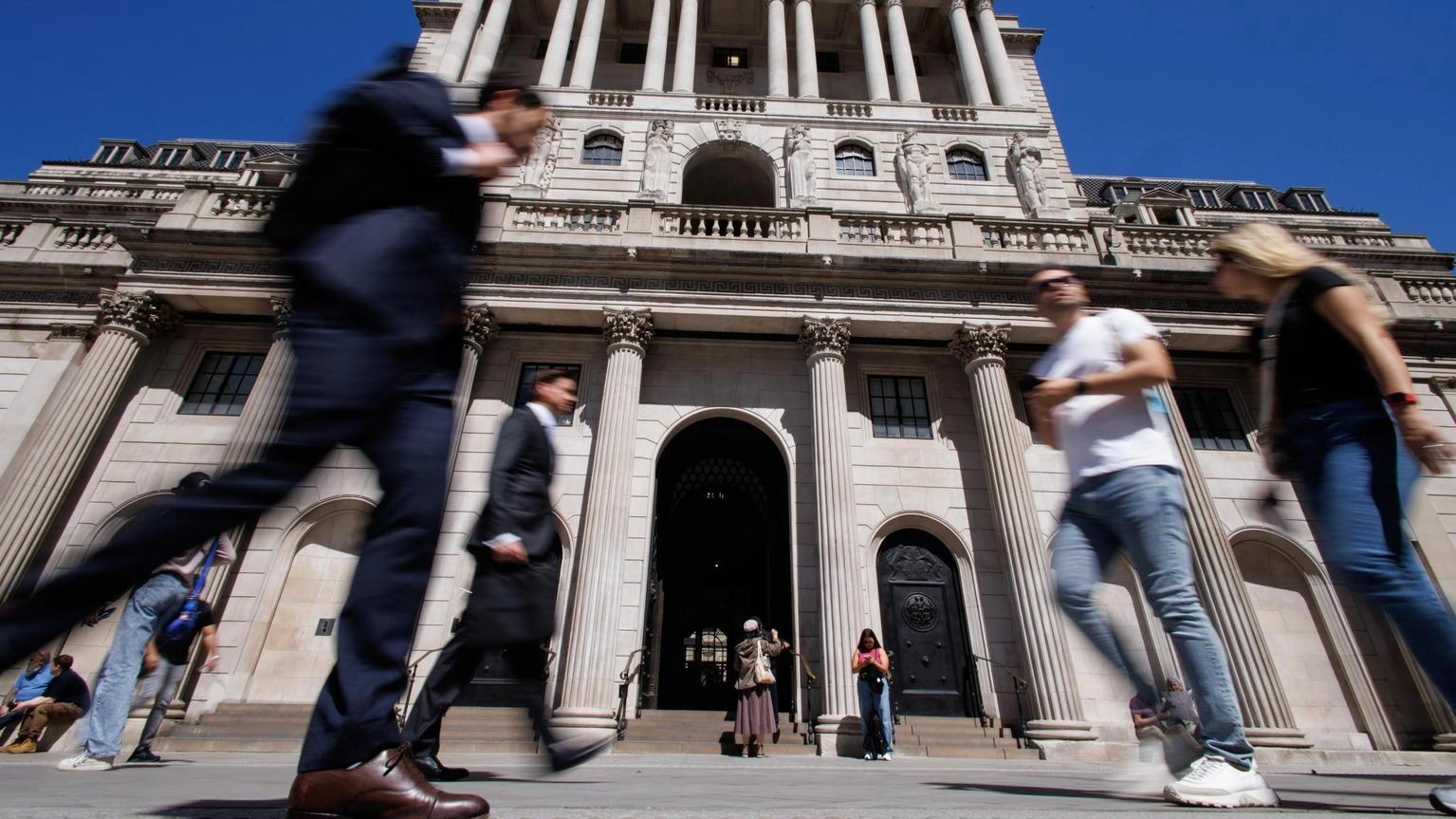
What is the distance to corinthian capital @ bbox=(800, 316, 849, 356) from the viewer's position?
43.1 feet

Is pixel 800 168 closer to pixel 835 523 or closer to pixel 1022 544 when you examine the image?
pixel 835 523

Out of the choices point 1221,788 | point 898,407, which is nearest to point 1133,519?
point 1221,788

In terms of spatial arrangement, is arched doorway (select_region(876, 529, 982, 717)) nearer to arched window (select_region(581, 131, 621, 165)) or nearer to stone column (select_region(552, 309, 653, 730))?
stone column (select_region(552, 309, 653, 730))

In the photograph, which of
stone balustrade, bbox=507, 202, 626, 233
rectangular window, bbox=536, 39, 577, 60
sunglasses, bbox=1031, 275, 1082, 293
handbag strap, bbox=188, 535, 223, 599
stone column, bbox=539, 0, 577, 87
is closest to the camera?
sunglasses, bbox=1031, 275, 1082, 293

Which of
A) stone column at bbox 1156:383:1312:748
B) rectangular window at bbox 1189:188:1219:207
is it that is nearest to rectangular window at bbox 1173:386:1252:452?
stone column at bbox 1156:383:1312:748

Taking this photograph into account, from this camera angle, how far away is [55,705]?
9547mm

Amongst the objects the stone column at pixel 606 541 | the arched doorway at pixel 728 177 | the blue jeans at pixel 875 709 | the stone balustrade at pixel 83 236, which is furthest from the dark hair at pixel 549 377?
the stone balustrade at pixel 83 236

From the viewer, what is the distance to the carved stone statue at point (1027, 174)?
55.2ft

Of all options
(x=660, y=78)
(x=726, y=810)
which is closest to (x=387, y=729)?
(x=726, y=810)

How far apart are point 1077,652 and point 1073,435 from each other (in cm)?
1061

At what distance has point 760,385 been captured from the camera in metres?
14.0

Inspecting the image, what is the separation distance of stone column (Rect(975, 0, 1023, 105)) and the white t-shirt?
19757 mm

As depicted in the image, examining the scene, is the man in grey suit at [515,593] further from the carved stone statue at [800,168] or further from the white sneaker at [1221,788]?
the carved stone statue at [800,168]

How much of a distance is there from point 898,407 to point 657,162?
9221 mm
